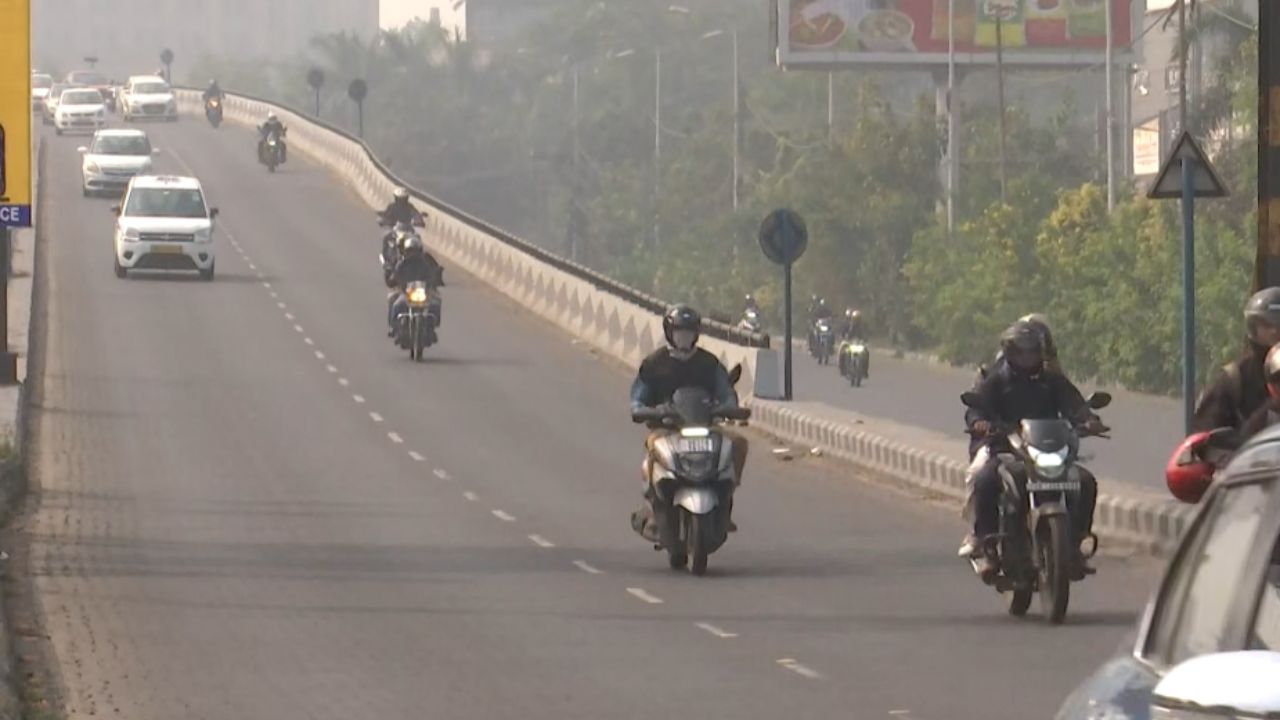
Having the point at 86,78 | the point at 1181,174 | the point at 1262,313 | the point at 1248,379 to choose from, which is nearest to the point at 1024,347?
the point at 1248,379

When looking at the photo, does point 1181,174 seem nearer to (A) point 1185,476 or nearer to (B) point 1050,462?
(B) point 1050,462

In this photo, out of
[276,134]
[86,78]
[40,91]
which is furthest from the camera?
[86,78]

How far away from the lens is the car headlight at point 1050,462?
15.8 metres

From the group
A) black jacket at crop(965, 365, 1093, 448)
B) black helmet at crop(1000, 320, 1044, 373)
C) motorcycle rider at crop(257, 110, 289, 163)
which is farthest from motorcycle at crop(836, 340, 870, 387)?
black helmet at crop(1000, 320, 1044, 373)

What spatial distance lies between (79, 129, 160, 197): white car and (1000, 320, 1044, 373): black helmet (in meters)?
55.0

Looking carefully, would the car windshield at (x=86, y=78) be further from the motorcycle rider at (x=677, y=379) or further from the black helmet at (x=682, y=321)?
the black helmet at (x=682, y=321)

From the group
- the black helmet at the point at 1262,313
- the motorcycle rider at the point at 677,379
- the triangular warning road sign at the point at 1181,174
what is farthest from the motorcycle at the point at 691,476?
the black helmet at the point at 1262,313

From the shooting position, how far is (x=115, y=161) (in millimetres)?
71188

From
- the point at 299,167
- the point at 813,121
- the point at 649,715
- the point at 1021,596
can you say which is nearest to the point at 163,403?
the point at 1021,596

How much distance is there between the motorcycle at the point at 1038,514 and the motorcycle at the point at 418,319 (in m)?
24.8

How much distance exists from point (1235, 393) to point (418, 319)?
27.4 m

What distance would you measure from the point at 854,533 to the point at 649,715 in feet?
31.8

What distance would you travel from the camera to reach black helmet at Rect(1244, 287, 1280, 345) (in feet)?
46.5

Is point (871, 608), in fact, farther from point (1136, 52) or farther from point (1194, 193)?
point (1136, 52)
